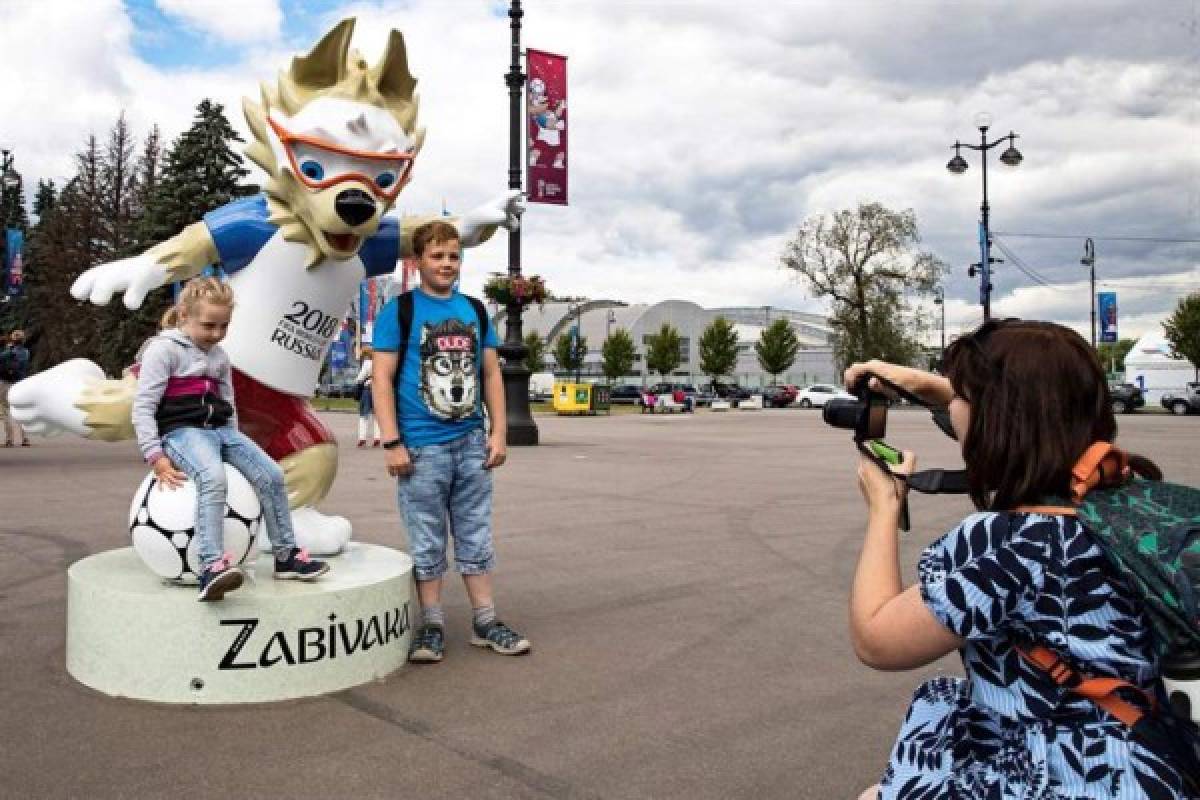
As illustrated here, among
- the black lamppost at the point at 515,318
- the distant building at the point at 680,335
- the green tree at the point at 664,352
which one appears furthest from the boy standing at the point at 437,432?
the distant building at the point at 680,335

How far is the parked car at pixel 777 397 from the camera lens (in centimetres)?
5222

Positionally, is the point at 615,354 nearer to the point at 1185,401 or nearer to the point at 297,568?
the point at 1185,401

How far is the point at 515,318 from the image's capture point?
16.3 meters

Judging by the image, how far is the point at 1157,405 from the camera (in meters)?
47.1

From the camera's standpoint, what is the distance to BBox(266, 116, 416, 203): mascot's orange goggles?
4.24m

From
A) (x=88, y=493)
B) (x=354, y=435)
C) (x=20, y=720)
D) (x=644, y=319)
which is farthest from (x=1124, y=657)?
(x=644, y=319)

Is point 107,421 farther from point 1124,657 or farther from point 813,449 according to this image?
point 813,449

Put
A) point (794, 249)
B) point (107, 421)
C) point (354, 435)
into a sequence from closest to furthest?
point (107, 421), point (354, 435), point (794, 249)

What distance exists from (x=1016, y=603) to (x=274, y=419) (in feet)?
12.7

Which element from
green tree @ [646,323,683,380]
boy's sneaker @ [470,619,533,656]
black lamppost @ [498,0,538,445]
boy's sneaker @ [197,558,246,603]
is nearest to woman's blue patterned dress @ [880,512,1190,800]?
boy's sneaker @ [197,558,246,603]

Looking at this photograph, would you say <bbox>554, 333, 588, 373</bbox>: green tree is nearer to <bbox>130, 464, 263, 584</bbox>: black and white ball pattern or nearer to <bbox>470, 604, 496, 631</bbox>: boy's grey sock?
<bbox>470, 604, 496, 631</bbox>: boy's grey sock

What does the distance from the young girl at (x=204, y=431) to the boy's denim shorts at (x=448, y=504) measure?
1.41ft

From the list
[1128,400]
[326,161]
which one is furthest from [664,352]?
[326,161]

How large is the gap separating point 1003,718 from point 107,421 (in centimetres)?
390
